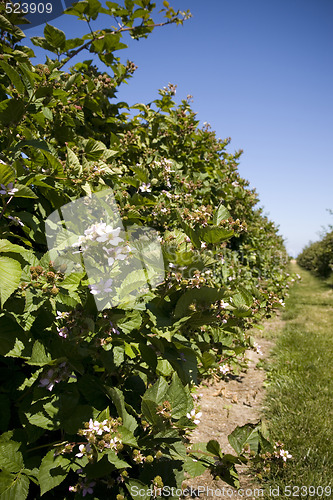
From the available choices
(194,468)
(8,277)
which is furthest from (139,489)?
(8,277)

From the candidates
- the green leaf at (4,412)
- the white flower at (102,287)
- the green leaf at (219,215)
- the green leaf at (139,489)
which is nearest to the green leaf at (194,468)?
the green leaf at (139,489)

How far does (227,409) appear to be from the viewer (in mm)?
3338

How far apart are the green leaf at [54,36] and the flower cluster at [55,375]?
1.91 meters

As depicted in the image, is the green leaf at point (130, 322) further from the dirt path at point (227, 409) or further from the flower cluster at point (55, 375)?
the dirt path at point (227, 409)

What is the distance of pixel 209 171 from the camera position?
3789 mm

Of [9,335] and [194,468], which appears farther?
[194,468]

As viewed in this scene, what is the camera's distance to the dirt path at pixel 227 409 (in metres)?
2.32

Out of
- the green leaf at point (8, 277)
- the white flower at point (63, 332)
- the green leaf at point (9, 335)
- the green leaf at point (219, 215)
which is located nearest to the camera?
the green leaf at point (8, 277)

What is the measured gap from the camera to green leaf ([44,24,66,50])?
6.33 ft

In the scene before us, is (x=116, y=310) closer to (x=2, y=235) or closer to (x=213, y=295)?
(x=213, y=295)

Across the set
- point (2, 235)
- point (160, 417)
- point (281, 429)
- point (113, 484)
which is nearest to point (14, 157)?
point (2, 235)

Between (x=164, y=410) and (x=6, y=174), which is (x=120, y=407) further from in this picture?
(x=6, y=174)

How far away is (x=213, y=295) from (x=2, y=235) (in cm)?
83

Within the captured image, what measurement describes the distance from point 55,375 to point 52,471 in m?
0.34
